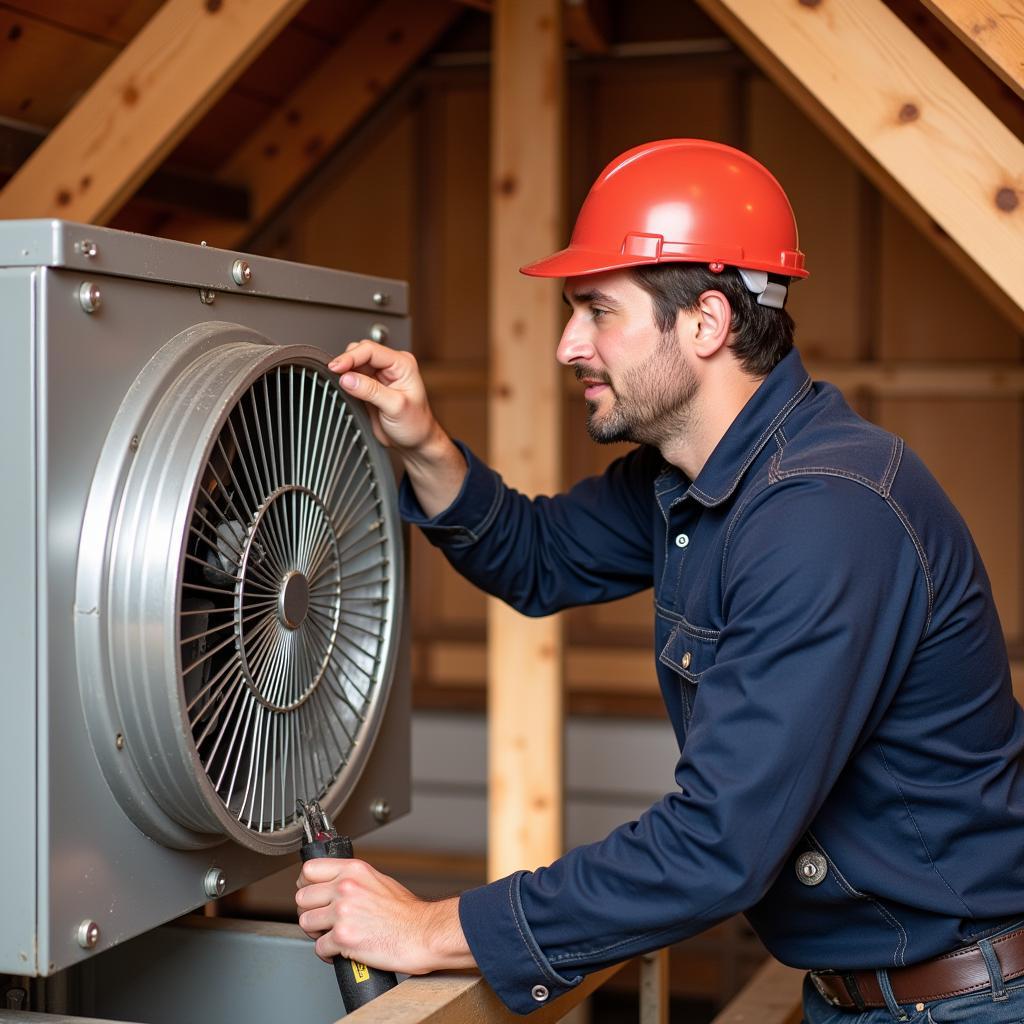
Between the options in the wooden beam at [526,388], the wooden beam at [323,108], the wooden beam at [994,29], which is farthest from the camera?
the wooden beam at [323,108]

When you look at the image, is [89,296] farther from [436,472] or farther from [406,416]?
[436,472]

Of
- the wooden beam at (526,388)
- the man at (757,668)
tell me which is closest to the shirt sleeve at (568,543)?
the man at (757,668)

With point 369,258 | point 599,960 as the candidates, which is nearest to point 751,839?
point 599,960

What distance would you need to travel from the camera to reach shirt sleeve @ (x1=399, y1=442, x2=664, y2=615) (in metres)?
1.91

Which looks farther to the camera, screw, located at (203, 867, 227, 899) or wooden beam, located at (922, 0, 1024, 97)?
wooden beam, located at (922, 0, 1024, 97)

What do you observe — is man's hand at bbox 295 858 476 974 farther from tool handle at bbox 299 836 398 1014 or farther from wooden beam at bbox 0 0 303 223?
wooden beam at bbox 0 0 303 223

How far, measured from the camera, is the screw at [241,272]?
135 cm

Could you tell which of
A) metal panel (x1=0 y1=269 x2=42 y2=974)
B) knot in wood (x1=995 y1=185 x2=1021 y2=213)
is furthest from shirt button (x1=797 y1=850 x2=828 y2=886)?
knot in wood (x1=995 y1=185 x2=1021 y2=213)

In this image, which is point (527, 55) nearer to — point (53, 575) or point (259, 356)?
point (259, 356)

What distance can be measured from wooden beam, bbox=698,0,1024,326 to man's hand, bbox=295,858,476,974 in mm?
1054

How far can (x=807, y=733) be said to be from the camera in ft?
4.10

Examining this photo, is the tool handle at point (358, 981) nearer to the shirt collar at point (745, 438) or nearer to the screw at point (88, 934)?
the screw at point (88, 934)

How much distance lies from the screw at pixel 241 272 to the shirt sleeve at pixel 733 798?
1.78 feet

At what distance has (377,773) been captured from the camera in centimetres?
163
